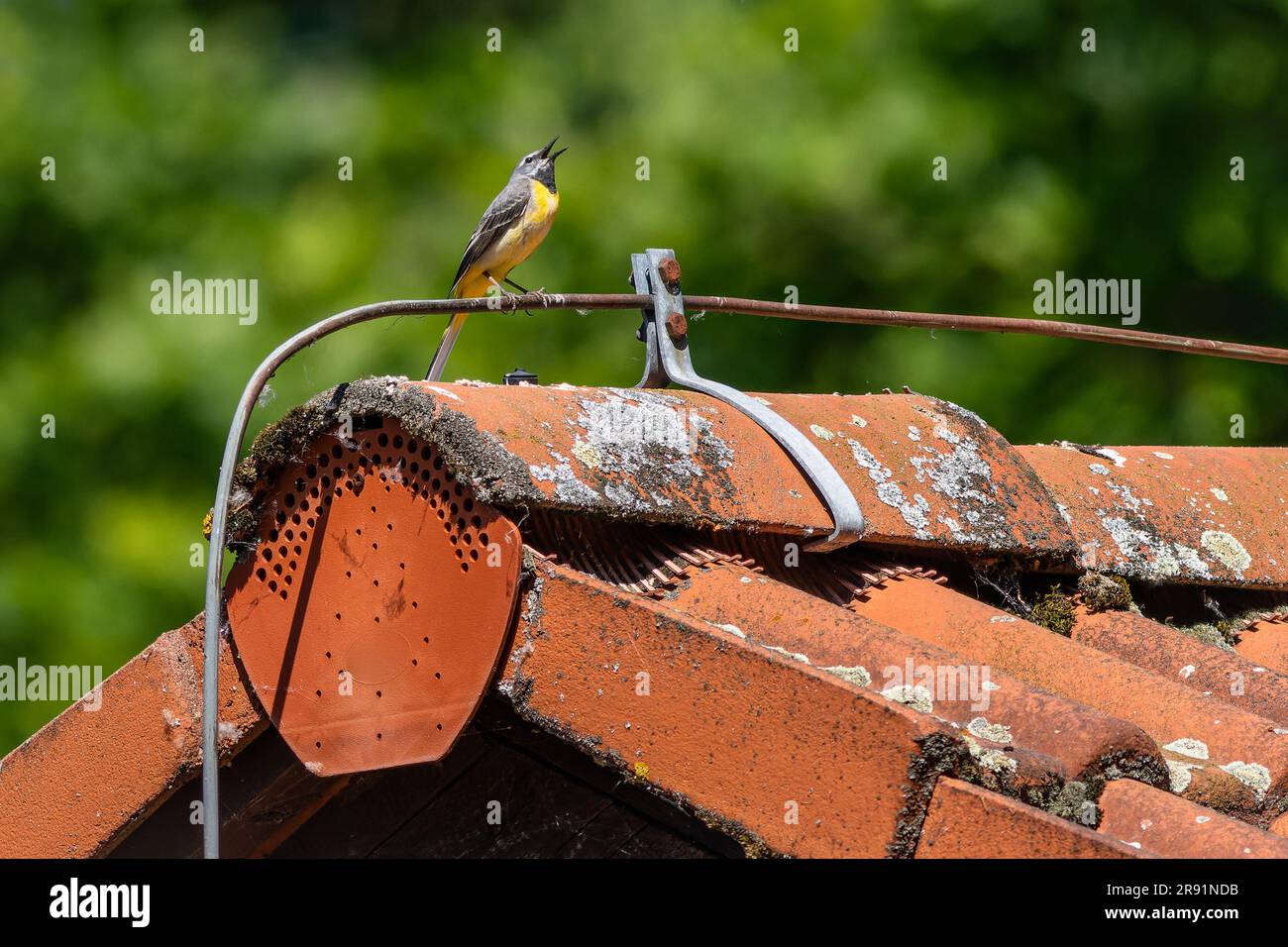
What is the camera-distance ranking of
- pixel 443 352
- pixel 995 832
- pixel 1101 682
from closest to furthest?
pixel 995 832 < pixel 1101 682 < pixel 443 352

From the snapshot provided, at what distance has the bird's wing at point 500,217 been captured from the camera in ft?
18.5

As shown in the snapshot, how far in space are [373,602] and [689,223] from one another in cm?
834

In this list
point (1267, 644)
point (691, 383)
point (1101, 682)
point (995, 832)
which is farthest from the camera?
point (1267, 644)

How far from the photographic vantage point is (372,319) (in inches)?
109

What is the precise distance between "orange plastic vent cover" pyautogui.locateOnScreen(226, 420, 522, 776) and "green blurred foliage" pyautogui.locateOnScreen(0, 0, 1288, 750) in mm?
7395

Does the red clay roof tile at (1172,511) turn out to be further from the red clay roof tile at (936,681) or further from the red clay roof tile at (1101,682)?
the red clay roof tile at (936,681)

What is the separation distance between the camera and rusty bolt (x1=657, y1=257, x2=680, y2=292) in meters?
3.12

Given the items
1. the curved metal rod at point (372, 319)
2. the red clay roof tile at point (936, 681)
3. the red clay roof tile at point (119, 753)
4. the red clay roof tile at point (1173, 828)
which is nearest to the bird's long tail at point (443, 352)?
the curved metal rod at point (372, 319)

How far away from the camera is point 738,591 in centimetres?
247

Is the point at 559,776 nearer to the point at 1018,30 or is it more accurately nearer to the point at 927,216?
the point at 927,216

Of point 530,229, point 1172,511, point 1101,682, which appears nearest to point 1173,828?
point 1101,682

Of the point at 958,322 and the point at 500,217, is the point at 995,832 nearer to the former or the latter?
the point at 958,322

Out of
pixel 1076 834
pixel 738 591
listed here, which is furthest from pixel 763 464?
pixel 1076 834

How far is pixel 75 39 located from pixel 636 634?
10.9 m
